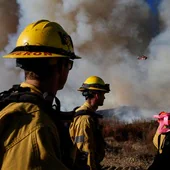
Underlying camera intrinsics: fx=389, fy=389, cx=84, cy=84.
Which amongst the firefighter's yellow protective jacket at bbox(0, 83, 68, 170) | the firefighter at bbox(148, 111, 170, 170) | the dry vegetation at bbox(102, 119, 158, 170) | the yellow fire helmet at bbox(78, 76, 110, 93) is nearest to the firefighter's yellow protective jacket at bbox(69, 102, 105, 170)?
the firefighter at bbox(148, 111, 170, 170)

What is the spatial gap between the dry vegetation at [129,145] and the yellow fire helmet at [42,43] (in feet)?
28.8

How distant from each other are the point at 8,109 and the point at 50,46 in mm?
498

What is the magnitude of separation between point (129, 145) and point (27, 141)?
44.8ft

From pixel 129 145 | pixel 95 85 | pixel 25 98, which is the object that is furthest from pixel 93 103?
pixel 129 145

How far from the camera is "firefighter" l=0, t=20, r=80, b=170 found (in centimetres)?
154

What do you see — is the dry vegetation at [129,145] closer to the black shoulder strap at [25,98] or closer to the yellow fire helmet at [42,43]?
the yellow fire helmet at [42,43]

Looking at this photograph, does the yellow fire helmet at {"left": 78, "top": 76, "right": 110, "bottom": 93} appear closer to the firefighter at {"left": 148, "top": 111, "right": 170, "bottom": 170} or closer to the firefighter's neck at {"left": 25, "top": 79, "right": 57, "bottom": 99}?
the firefighter at {"left": 148, "top": 111, "right": 170, "bottom": 170}

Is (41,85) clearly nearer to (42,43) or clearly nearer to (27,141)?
(42,43)

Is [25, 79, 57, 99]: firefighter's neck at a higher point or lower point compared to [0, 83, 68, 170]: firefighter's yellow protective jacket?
higher

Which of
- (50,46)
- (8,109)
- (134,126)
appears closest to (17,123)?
(8,109)

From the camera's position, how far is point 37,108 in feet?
5.43

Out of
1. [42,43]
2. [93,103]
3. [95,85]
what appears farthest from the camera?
[95,85]

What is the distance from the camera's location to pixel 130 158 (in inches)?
477

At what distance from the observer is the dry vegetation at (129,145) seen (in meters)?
11.5
